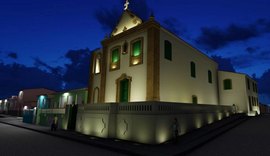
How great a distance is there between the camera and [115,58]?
1812 centimetres

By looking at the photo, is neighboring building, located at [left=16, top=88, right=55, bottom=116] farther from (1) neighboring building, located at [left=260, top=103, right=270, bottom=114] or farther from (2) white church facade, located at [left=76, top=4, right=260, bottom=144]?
(1) neighboring building, located at [left=260, top=103, right=270, bottom=114]

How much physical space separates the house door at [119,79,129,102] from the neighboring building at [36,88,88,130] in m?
3.88

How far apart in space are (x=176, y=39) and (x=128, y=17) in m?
5.38

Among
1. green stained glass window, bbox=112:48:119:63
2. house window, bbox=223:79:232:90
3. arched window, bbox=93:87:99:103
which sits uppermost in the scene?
green stained glass window, bbox=112:48:119:63

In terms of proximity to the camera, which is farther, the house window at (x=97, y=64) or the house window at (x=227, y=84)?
the house window at (x=227, y=84)

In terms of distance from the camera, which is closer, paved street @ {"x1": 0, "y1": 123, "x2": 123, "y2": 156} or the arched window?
paved street @ {"x1": 0, "y1": 123, "x2": 123, "y2": 156}

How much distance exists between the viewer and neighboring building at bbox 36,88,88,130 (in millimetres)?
15729

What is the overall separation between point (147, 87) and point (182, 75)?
16.9 feet

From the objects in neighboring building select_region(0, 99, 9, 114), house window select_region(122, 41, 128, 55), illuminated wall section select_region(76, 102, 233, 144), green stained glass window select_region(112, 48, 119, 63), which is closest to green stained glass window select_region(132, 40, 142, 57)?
house window select_region(122, 41, 128, 55)

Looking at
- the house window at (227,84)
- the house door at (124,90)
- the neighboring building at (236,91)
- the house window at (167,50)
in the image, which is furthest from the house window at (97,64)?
the house window at (227,84)

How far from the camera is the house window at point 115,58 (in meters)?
17.6

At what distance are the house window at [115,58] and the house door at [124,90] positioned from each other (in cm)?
180

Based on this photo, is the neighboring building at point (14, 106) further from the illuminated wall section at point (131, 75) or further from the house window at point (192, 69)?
the house window at point (192, 69)

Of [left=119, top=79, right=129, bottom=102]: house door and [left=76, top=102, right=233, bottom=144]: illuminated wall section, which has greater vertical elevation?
[left=119, top=79, right=129, bottom=102]: house door
